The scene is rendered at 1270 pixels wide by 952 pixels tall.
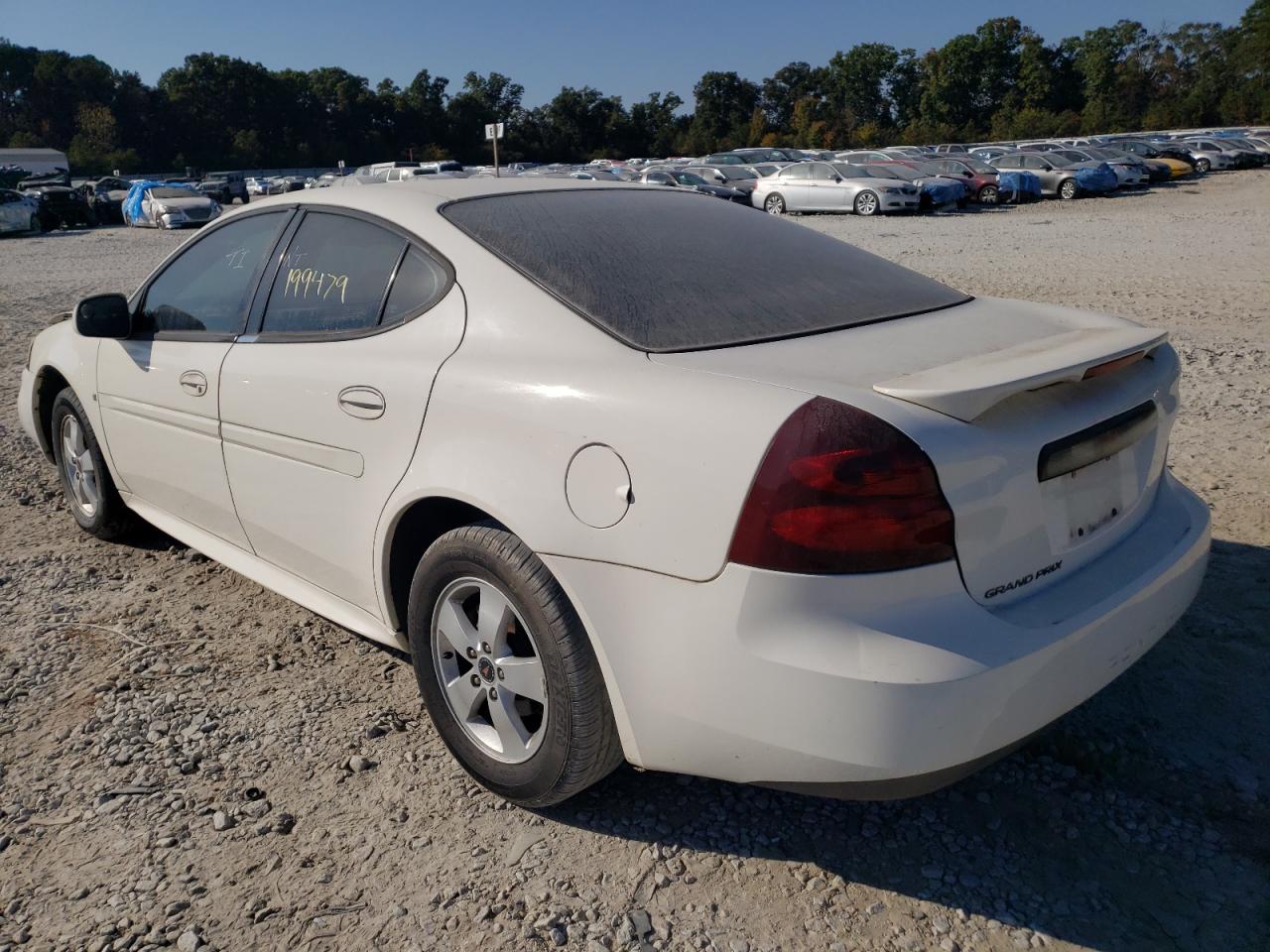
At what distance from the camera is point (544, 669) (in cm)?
233

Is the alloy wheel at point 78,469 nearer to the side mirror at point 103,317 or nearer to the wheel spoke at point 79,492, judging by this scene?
the wheel spoke at point 79,492

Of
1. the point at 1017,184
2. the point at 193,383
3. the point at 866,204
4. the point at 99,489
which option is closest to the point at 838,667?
the point at 193,383

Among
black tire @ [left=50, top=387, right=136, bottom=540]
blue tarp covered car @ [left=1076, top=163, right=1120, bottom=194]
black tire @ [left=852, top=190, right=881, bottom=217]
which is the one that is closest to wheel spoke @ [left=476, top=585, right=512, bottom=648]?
black tire @ [left=50, top=387, right=136, bottom=540]

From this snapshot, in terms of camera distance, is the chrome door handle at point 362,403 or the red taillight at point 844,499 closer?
the red taillight at point 844,499

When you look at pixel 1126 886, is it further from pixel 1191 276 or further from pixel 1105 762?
pixel 1191 276

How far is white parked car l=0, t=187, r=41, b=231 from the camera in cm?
2875

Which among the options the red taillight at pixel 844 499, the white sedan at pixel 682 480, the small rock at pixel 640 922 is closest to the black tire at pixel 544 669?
Result: the white sedan at pixel 682 480

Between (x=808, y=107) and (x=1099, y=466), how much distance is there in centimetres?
9584

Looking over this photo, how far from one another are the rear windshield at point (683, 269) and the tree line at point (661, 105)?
8240 centimetres

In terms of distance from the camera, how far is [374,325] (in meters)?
2.87

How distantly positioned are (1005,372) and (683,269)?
0.99m

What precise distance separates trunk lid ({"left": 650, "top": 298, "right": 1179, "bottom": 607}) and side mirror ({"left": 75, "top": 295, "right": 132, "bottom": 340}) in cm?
252

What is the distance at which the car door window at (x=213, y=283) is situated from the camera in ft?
11.2

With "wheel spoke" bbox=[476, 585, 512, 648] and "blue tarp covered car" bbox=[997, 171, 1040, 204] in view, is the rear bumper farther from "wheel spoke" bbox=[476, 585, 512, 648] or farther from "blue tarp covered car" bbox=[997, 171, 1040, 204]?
"blue tarp covered car" bbox=[997, 171, 1040, 204]
